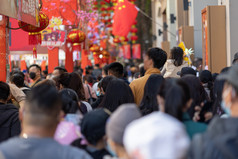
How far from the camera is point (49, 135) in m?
3.16

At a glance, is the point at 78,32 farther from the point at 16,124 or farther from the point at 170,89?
the point at 170,89

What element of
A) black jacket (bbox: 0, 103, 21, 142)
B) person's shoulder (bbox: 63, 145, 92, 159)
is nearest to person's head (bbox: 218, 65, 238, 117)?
person's shoulder (bbox: 63, 145, 92, 159)

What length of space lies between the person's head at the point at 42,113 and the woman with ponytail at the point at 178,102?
2.73ft

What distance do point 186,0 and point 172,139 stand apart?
15.8 metres

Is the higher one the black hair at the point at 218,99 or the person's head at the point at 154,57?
the person's head at the point at 154,57

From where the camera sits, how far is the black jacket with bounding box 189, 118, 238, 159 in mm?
2938

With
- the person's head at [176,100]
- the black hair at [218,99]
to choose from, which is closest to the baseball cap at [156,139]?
the person's head at [176,100]

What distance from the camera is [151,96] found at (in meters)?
5.70

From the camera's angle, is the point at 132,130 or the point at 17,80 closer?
the point at 132,130

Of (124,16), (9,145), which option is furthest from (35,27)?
(124,16)

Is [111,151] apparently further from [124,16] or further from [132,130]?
[124,16]

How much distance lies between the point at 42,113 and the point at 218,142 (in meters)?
1.20

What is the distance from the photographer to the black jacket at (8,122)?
580cm

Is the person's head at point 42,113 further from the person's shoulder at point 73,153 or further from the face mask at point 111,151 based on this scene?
the face mask at point 111,151
